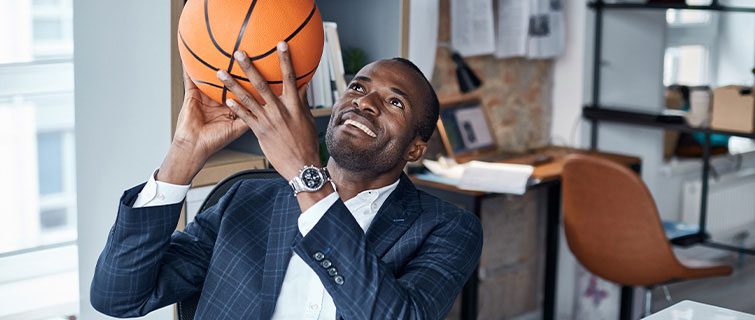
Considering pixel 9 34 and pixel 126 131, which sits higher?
pixel 9 34

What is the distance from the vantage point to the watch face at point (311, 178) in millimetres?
1367

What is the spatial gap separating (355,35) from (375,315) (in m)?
1.61

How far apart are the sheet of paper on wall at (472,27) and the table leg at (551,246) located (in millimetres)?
644

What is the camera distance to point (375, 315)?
4.60ft

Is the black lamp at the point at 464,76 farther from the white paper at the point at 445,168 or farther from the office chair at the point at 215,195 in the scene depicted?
the office chair at the point at 215,195

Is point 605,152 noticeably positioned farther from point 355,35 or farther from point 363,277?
point 363,277

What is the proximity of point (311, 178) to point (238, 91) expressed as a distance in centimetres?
18

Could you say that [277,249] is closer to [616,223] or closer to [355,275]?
[355,275]

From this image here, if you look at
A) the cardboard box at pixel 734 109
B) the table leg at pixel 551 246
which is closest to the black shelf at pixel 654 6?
the cardboard box at pixel 734 109

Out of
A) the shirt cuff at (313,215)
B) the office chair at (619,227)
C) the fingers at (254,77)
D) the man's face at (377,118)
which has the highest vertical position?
the fingers at (254,77)

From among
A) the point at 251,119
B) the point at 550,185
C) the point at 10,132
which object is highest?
the point at 251,119

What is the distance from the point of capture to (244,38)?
4.34 ft

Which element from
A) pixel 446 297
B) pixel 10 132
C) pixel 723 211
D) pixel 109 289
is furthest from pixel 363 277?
pixel 723 211

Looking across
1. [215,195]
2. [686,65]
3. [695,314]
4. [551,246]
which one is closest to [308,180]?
[215,195]
